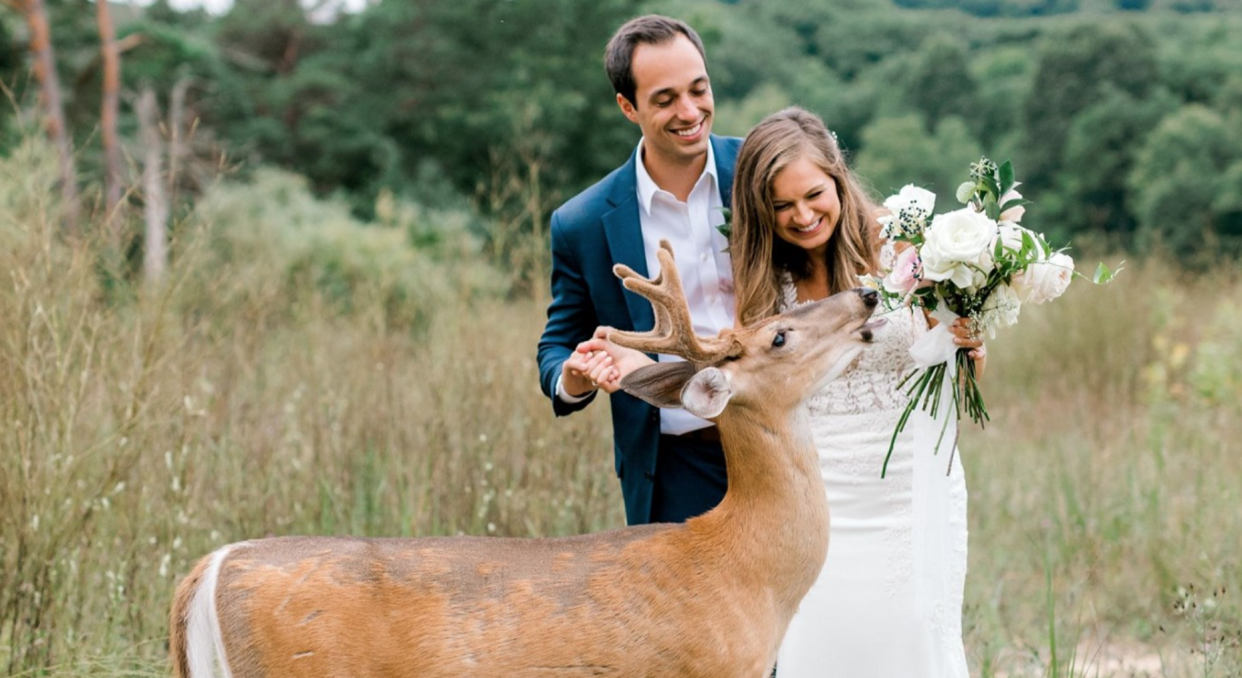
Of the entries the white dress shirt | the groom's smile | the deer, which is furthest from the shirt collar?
the deer

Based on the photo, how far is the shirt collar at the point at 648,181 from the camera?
151 inches

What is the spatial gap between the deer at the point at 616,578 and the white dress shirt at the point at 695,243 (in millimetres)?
551

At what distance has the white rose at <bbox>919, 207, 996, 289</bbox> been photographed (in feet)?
9.77

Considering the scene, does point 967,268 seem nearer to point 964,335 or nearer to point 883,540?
point 964,335

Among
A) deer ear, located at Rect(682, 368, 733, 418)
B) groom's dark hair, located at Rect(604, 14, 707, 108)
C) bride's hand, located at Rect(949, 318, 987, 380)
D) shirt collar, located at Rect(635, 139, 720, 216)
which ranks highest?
groom's dark hair, located at Rect(604, 14, 707, 108)

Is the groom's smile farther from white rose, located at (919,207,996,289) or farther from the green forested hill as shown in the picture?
the green forested hill

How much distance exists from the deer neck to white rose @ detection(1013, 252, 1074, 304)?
0.63 metres

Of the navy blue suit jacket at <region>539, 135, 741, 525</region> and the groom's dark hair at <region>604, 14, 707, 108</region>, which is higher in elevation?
the groom's dark hair at <region>604, 14, 707, 108</region>

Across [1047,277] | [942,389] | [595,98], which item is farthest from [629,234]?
[595,98]

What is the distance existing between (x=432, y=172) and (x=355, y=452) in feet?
62.5

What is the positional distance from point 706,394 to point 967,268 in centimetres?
70

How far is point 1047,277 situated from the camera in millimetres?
3049

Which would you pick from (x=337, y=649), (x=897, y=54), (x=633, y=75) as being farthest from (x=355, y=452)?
(x=897, y=54)

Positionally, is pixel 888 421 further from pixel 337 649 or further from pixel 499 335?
pixel 499 335
